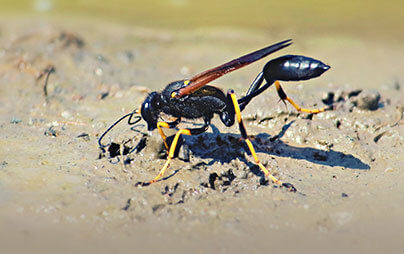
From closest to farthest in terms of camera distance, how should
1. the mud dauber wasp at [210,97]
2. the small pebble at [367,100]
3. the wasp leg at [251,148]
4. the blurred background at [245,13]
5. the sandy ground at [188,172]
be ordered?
the sandy ground at [188,172]
the wasp leg at [251,148]
the mud dauber wasp at [210,97]
the small pebble at [367,100]
the blurred background at [245,13]

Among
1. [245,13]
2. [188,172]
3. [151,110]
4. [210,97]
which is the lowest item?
[188,172]

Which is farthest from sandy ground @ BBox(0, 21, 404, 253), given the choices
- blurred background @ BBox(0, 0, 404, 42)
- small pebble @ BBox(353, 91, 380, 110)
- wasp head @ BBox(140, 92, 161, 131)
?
blurred background @ BBox(0, 0, 404, 42)

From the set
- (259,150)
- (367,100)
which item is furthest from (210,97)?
(367,100)

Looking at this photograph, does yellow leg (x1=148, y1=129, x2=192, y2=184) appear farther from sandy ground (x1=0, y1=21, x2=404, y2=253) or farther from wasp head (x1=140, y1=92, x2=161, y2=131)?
wasp head (x1=140, y1=92, x2=161, y2=131)

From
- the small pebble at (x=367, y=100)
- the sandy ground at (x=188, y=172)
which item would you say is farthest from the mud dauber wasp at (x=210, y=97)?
the small pebble at (x=367, y=100)

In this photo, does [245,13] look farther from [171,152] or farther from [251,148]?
[171,152]

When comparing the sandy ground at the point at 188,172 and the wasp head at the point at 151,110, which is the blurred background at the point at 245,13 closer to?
the sandy ground at the point at 188,172
